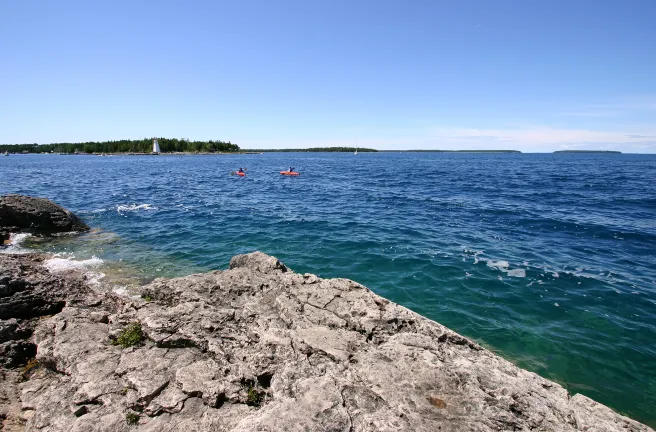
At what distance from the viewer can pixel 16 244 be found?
18203 mm

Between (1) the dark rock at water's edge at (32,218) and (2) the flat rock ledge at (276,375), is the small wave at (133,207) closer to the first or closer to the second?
(1) the dark rock at water's edge at (32,218)

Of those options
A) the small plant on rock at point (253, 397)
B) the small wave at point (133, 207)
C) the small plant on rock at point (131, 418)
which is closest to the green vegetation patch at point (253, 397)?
the small plant on rock at point (253, 397)

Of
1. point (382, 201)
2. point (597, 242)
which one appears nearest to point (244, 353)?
point (597, 242)

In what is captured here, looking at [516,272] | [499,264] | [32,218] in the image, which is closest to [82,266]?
[32,218]

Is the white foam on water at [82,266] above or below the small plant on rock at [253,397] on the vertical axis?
below

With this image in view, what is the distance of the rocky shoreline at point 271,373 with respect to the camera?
15.0 ft

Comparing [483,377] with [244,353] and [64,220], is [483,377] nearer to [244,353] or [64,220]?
[244,353]

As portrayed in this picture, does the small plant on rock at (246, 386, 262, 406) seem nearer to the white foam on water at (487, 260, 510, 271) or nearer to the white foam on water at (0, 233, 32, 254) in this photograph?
the white foam on water at (487, 260, 510, 271)

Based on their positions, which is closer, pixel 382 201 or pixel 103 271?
pixel 103 271

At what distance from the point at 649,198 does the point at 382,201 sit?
87.4ft

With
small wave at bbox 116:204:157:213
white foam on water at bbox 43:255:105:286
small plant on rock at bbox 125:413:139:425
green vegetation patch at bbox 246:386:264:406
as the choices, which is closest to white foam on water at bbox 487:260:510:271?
green vegetation patch at bbox 246:386:264:406

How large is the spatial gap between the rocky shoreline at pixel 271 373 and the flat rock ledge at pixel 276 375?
2 centimetres

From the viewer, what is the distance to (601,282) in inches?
530

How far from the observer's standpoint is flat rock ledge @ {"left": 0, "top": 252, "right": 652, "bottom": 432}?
455 centimetres
